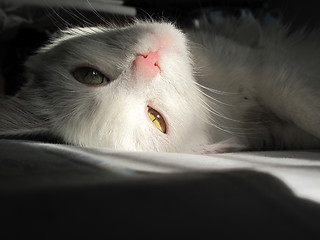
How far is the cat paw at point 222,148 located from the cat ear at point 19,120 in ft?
1.50

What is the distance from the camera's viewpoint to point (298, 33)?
49.1 inches

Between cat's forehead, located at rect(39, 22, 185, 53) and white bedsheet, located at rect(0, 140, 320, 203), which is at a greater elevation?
cat's forehead, located at rect(39, 22, 185, 53)

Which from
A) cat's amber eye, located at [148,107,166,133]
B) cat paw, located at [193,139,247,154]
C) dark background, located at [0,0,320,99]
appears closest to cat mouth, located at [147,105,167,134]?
cat's amber eye, located at [148,107,166,133]

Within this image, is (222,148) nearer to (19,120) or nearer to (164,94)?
(164,94)

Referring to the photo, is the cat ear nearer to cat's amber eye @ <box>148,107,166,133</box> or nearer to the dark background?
cat's amber eye @ <box>148,107,166,133</box>

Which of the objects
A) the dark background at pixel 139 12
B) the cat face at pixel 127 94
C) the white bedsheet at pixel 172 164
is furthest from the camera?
the dark background at pixel 139 12

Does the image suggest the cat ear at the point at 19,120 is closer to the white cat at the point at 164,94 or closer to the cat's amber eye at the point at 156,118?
the white cat at the point at 164,94

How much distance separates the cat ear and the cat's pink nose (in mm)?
316

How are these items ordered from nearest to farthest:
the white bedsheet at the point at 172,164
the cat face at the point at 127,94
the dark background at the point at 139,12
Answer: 1. the white bedsheet at the point at 172,164
2. the cat face at the point at 127,94
3. the dark background at the point at 139,12

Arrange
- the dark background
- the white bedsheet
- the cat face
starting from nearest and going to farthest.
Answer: the white bedsheet → the cat face → the dark background

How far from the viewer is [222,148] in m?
0.92

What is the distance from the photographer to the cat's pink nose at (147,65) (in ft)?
2.75

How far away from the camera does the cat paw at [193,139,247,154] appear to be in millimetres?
917

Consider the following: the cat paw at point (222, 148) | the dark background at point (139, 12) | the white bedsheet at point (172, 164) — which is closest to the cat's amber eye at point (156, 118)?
the cat paw at point (222, 148)
